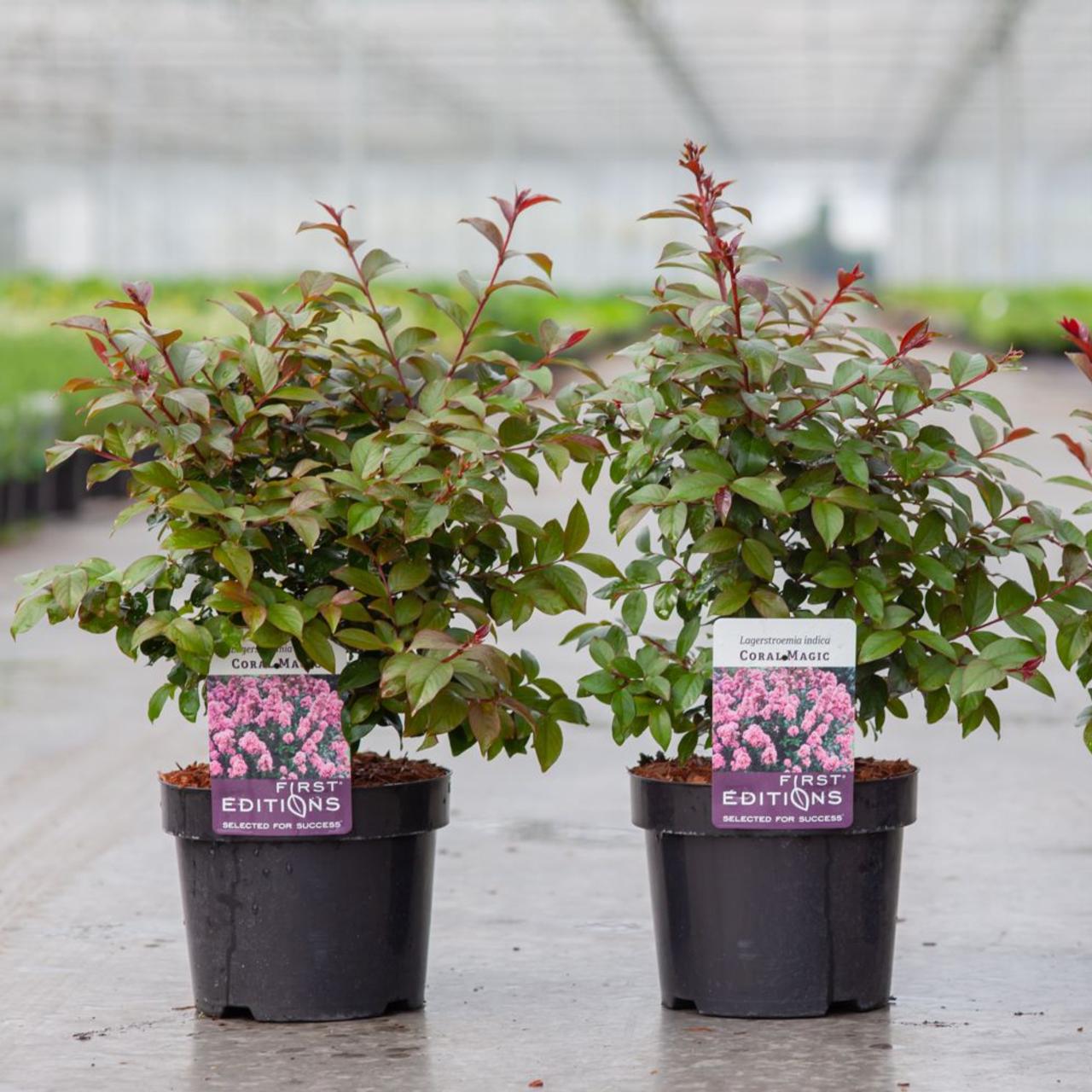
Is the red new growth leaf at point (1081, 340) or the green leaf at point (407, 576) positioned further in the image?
the green leaf at point (407, 576)

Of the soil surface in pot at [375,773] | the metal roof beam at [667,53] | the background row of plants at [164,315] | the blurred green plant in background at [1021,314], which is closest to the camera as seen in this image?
the soil surface in pot at [375,773]

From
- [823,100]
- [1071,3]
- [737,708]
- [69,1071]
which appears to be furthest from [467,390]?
[823,100]

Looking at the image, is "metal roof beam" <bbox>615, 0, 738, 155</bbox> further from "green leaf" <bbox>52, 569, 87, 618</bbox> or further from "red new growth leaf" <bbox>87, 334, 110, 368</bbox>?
"green leaf" <bbox>52, 569, 87, 618</bbox>

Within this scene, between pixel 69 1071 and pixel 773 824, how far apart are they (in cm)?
118

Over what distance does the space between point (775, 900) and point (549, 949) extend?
0.79m

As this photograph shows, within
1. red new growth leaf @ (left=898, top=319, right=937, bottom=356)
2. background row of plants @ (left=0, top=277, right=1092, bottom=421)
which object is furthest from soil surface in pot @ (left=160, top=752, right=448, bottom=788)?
background row of plants @ (left=0, top=277, right=1092, bottom=421)

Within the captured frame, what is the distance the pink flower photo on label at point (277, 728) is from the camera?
3.18 meters

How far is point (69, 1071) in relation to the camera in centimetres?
303

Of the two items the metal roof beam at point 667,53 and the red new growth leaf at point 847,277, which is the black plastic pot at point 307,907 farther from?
the metal roof beam at point 667,53

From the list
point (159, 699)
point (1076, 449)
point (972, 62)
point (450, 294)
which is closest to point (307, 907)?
point (159, 699)

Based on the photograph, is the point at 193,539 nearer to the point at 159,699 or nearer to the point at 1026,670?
the point at 159,699

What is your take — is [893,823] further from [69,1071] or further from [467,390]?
[69,1071]

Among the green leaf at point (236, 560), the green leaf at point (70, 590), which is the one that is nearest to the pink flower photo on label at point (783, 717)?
the green leaf at point (236, 560)

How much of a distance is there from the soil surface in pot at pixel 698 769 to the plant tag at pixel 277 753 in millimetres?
527
